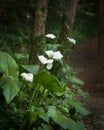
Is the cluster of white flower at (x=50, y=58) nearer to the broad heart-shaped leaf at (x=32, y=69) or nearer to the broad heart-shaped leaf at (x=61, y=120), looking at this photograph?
the broad heart-shaped leaf at (x=32, y=69)

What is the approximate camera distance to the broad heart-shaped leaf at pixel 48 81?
154 inches

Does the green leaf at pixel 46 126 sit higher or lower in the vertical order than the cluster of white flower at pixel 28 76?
lower

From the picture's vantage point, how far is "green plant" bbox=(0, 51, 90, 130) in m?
3.88

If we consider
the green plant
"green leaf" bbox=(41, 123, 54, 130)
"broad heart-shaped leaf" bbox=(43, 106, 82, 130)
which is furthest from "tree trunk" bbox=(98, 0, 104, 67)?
"green leaf" bbox=(41, 123, 54, 130)

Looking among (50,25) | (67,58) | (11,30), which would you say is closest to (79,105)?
(67,58)

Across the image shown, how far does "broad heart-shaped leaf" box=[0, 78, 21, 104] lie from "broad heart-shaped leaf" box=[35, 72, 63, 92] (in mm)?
242

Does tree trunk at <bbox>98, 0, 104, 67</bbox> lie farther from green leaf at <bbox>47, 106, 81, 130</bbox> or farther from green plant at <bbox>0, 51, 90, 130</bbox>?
green leaf at <bbox>47, 106, 81, 130</bbox>

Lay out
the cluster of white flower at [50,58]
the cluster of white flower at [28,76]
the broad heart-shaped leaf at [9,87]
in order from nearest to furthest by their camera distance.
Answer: the broad heart-shaped leaf at [9,87] < the cluster of white flower at [28,76] < the cluster of white flower at [50,58]

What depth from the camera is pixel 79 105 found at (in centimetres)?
440

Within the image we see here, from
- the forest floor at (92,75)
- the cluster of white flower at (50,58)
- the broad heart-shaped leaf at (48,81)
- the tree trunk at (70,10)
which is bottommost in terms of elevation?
the forest floor at (92,75)

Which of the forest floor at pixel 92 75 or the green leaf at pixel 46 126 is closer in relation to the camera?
the green leaf at pixel 46 126

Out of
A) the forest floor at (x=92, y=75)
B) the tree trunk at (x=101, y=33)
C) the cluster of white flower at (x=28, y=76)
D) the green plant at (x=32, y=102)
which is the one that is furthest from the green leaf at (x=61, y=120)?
the tree trunk at (x=101, y=33)

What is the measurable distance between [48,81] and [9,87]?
1.49 feet

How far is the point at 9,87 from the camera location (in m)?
3.77
